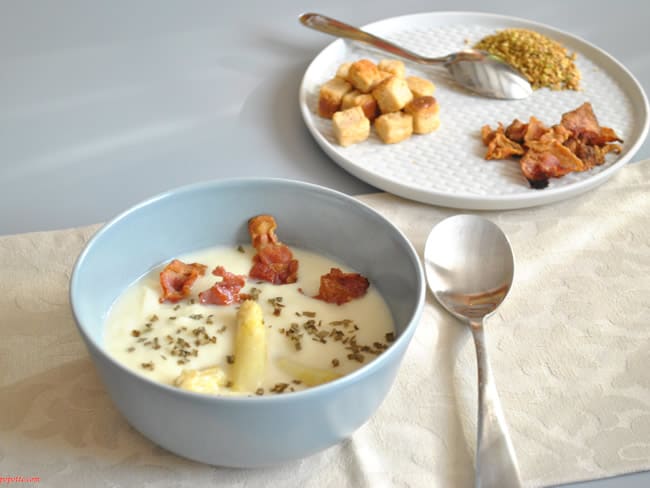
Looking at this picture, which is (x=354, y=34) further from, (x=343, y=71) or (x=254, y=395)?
(x=254, y=395)

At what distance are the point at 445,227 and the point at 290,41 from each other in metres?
0.78

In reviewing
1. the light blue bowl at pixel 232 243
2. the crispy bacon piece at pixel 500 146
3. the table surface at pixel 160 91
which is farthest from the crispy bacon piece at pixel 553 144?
the light blue bowl at pixel 232 243

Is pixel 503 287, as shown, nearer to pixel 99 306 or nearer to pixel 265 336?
pixel 265 336

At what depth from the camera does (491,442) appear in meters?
0.93

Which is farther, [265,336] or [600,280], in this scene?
[600,280]

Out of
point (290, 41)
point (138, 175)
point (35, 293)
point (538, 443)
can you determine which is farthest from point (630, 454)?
point (290, 41)

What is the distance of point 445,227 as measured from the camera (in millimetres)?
1230

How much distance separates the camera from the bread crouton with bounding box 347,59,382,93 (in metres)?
1.57

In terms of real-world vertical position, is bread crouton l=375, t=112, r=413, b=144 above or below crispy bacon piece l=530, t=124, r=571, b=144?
below

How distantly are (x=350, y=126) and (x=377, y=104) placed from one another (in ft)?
0.39

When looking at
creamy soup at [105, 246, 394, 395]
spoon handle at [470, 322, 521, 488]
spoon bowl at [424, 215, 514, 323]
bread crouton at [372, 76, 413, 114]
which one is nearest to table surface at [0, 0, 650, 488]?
bread crouton at [372, 76, 413, 114]

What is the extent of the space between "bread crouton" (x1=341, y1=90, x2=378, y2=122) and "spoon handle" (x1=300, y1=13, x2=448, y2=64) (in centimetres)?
22

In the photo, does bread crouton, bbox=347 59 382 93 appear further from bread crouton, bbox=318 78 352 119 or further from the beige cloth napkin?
the beige cloth napkin

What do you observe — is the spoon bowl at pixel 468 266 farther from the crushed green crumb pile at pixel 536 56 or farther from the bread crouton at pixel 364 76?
the crushed green crumb pile at pixel 536 56
